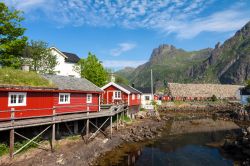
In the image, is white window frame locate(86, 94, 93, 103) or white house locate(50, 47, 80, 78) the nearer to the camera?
white window frame locate(86, 94, 93, 103)

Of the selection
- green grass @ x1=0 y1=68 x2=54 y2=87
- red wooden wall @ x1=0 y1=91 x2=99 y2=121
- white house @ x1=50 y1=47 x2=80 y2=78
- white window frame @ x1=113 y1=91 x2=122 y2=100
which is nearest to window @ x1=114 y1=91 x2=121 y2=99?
white window frame @ x1=113 y1=91 x2=122 y2=100

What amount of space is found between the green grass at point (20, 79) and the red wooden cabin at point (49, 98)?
0.67 m

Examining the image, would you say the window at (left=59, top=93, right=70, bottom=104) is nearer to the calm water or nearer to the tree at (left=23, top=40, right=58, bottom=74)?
the calm water

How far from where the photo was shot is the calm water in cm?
2347

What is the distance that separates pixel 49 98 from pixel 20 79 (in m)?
3.36

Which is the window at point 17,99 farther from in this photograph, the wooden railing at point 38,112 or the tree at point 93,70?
the tree at point 93,70

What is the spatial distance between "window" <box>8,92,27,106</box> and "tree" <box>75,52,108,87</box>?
2734cm

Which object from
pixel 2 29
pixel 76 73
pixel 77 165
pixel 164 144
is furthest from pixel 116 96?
pixel 77 165

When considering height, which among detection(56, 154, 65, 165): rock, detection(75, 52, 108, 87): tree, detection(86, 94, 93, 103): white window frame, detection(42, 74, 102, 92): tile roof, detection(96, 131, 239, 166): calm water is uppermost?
detection(75, 52, 108, 87): tree

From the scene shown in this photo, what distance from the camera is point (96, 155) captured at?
23297 millimetres

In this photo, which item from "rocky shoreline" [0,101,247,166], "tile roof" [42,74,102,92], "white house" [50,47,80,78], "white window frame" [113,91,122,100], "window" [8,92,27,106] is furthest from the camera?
"white house" [50,47,80,78]

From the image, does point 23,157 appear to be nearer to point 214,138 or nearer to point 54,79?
point 54,79

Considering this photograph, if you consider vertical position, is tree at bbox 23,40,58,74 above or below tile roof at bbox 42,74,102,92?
above

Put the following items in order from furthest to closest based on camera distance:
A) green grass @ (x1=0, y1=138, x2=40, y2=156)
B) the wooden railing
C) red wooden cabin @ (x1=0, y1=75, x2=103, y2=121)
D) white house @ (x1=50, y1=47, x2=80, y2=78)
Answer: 1. white house @ (x1=50, y1=47, x2=80, y2=78)
2. red wooden cabin @ (x1=0, y1=75, x2=103, y2=121)
3. the wooden railing
4. green grass @ (x1=0, y1=138, x2=40, y2=156)
